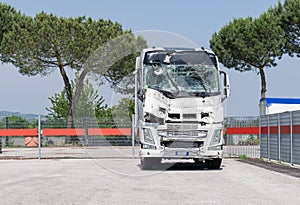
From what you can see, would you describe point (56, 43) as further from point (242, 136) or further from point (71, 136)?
point (242, 136)

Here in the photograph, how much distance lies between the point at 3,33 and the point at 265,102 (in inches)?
848

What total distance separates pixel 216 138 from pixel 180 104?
4.70ft

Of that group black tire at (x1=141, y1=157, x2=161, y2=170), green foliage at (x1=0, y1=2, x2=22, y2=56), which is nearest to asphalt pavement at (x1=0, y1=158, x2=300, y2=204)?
black tire at (x1=141, y1=157, x2=161, y2=170)

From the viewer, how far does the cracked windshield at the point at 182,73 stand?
14.4 m

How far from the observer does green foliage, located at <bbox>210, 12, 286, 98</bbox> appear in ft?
132

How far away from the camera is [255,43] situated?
40.2 metres

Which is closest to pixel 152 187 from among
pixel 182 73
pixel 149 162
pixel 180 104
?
pixel 180 104

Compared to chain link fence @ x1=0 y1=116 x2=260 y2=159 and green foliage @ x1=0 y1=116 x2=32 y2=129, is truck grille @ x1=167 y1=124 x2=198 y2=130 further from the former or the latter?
green foliage @ x1=0 y1=116 x2=32 y2=129

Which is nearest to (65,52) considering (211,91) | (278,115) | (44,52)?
(44,52)

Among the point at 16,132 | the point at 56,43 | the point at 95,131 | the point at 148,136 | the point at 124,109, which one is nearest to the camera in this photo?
the point at 148,136

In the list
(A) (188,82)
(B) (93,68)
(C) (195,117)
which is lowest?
(C) (195,117)

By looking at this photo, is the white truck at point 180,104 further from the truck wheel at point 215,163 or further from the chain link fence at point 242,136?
the chain link fence at point 242,136

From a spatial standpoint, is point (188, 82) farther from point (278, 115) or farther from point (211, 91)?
point (278, 115)

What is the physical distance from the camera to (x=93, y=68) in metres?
33.8
